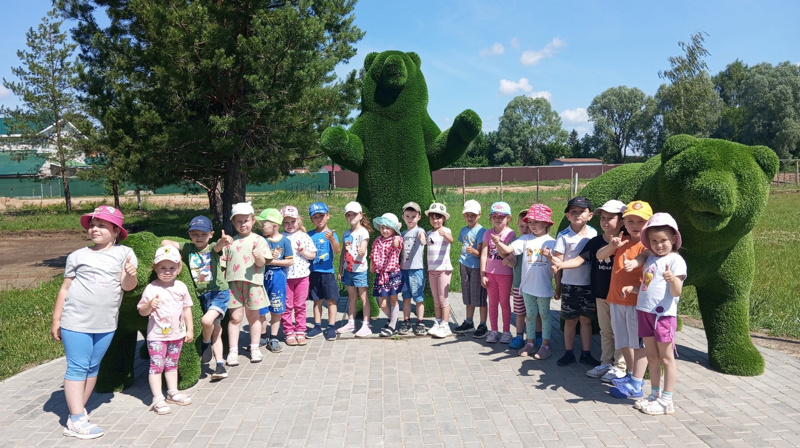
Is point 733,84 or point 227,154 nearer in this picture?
point 227,154

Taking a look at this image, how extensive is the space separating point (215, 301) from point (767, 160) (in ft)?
15.8

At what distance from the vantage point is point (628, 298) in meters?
3.85

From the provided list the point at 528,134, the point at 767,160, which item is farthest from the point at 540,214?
the point at 528,134

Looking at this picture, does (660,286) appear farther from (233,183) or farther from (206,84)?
(233,183)

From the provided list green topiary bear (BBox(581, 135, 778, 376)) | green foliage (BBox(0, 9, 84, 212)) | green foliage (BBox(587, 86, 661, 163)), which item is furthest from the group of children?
green foliage (BBox(587, 86, 661, 163))

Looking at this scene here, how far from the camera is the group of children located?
3551mm

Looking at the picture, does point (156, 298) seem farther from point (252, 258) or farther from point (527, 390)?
point (527, 390)

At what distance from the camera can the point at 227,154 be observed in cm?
1132

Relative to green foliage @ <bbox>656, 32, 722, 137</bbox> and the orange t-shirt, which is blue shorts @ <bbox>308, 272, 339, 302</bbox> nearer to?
the orange t-shirt

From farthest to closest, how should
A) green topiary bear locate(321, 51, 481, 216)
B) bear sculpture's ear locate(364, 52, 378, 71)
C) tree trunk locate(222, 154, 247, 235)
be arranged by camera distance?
tree trunk locate(222, 154, 247, 235) < bear sculpture's ear locate(364, 52, 378, 71) < green topiary bear locate(321, 51, 481, 216)

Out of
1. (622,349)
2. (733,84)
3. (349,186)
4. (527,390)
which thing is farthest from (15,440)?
(733,84)

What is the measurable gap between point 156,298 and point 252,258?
1021 mm

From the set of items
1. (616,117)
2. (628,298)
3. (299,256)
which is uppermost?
(616,117)

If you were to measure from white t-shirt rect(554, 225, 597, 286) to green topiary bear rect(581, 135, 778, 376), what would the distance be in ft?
2.24
